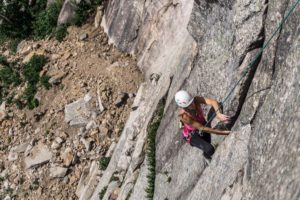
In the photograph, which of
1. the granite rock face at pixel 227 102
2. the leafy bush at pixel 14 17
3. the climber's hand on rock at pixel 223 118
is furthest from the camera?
the leafy bush at pixel 14 17

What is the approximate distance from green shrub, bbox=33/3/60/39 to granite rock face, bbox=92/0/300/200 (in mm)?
10057

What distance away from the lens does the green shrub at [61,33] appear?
101 feet

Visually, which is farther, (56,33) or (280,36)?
(56,33)

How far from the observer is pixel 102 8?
98.6ft

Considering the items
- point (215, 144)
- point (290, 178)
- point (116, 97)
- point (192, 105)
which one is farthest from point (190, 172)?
point (116, 97)

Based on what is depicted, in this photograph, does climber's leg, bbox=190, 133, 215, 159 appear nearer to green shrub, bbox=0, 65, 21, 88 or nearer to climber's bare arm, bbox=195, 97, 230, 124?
climber's bare arm, bbox=195, 97, 230, 124

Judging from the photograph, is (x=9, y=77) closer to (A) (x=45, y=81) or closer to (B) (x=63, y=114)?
(A) (x=45, y=81)

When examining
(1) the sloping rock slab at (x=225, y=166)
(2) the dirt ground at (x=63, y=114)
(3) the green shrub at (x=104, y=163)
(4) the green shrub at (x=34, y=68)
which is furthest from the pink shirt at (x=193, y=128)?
(4) the green shrub at (x=34, y=68)

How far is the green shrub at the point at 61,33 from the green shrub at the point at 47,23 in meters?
0.88

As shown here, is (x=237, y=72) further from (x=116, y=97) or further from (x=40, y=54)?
(x=40, y=54)

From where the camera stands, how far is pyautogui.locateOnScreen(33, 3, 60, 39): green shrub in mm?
32250

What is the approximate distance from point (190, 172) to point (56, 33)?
57.9 feet

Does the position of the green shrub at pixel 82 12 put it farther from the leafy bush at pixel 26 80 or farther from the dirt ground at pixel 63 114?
the leafy bush at pixel 26 80

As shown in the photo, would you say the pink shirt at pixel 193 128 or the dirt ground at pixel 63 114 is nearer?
the pink shirt at pixel 193 128
